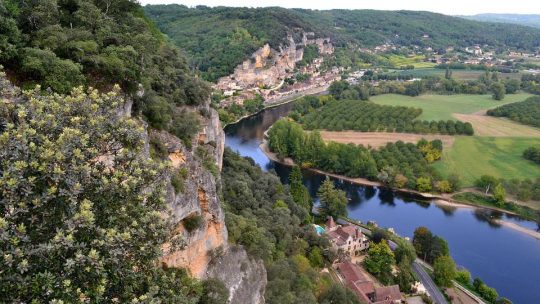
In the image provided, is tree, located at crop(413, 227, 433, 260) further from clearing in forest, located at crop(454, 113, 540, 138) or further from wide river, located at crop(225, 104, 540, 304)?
clearing in forest, located at crop(454, 113, 540, 138)

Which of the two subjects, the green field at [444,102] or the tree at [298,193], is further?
→ the green field at [444,102]

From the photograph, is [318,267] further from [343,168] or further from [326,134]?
[326,134]

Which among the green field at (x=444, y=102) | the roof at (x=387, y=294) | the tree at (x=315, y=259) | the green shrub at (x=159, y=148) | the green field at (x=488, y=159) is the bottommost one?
the green field at (x=488, y=159)

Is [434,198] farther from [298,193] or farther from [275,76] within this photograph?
[275,76]

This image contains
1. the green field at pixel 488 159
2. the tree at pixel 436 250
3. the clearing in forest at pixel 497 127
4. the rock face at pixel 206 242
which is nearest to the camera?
the rock face at pixel 206 242

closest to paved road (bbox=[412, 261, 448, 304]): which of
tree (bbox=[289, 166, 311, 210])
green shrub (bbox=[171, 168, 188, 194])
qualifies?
tree (bbox=[289, 166, 311, 210])

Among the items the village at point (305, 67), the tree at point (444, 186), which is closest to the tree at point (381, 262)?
the tree at point (444, 186)

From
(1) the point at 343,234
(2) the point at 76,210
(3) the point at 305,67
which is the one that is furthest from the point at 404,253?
(3) the point at 305,67

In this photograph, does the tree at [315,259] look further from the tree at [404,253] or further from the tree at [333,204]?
the tree at [333,204]
